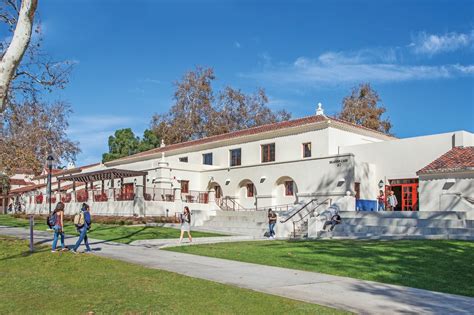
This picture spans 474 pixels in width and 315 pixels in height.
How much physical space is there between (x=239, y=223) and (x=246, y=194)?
31.8 ft

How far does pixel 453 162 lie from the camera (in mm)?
27891

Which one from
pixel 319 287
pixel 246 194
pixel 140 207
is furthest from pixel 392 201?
pixel 319 287

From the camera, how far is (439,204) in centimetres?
2761

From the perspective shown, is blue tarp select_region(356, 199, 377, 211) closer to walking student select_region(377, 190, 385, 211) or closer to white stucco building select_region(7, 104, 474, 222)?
white stucco building select_region(7, 104, 474, 222)

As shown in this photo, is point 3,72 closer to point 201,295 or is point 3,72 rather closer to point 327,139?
point 201,295

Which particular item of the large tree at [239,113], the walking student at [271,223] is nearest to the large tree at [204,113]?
the large tree at [239,113]

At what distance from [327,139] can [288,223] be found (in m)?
9.81

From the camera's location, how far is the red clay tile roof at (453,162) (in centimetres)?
2688

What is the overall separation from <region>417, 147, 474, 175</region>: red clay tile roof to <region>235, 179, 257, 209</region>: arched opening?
14.7 m

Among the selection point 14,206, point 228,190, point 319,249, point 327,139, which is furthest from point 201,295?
point 14,206

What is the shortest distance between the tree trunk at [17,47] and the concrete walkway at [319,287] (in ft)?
18.7

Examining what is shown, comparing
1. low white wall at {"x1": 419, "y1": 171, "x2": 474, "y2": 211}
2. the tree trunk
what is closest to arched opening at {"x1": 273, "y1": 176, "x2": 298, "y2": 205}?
low white wall at {"x1": 419, "y1": 171, "x2": 474, "y2": 211}

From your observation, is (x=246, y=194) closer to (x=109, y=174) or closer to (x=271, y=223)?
(x=109, y=174)

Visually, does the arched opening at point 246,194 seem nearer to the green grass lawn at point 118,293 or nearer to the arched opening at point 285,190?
the arched opening at point 285,190
